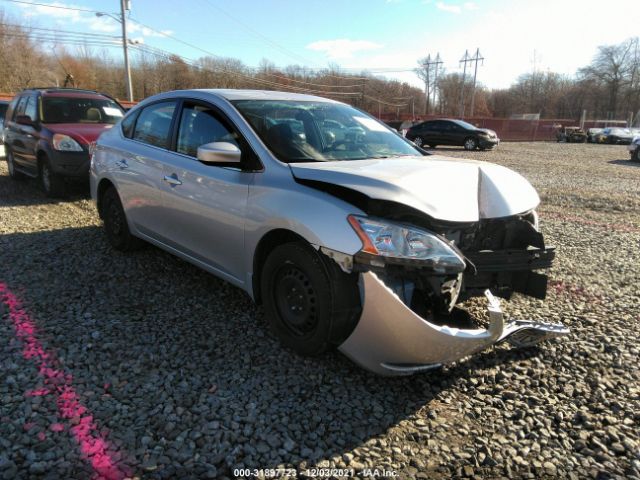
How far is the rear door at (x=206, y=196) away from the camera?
3.36 m

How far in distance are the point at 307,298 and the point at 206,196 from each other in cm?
128

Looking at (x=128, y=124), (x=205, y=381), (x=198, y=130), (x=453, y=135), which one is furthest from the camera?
(x=453, y=135)

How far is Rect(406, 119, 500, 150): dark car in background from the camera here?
77.3ft

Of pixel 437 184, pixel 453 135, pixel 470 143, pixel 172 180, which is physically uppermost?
pixel 453 135

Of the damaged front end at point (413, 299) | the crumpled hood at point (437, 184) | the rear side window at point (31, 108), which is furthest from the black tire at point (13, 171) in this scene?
the damaged front end at point (413, 299)

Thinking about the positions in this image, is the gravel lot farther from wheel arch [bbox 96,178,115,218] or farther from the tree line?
the tree line

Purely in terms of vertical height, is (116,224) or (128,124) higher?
(128,124)

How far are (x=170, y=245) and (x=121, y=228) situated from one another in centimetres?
120

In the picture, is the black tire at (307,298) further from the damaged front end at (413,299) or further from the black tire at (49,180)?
the black tire at (49,180)

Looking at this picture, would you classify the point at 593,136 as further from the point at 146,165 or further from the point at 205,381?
the point at 205,381

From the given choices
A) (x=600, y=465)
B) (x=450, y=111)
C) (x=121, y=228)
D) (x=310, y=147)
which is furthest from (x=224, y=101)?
(x=450, y=111)

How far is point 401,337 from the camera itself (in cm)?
251

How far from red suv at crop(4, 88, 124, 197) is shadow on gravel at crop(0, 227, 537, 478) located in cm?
372

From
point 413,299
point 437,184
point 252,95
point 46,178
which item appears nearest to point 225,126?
point 252,95
